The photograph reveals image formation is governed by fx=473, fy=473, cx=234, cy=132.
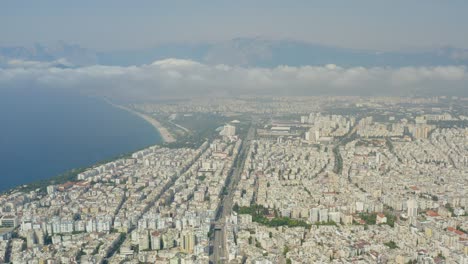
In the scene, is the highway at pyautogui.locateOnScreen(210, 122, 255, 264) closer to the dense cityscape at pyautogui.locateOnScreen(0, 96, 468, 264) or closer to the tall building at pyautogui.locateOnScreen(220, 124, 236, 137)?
the dense cityscape at pyautogui.locateOnScreen(0, 96, 468, 264)

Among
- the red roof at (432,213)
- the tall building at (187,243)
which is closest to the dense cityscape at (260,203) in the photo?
the tall building at (187,243)

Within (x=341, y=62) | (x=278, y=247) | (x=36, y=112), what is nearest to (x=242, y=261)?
(x=278, y=247)

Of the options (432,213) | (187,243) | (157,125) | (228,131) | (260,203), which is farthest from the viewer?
(157,125)

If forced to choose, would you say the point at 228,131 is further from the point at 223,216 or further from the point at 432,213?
the point at 432,213

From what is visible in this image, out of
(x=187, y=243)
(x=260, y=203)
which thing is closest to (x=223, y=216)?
(x=260, y=203)

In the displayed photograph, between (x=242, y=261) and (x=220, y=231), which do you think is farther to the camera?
(x=220, y=231)

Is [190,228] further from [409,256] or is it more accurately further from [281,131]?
[281,131]
